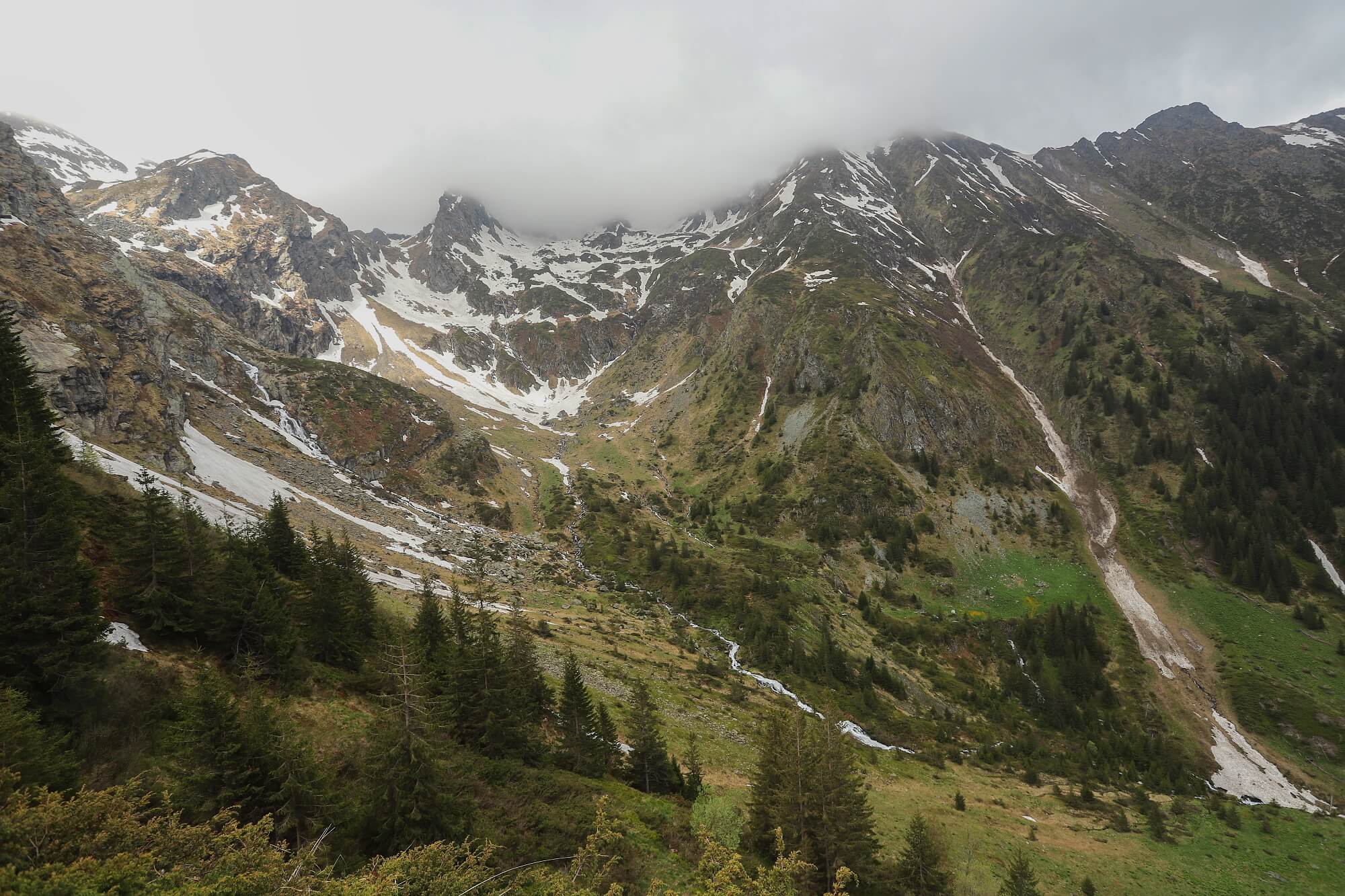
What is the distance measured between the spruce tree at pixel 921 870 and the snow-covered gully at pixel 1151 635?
50.2 metres

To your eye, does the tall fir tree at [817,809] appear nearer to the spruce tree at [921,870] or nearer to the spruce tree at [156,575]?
the spruce tree at [921,870]

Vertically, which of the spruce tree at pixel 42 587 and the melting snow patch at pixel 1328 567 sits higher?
the melting snow patch at pixel 1328 567

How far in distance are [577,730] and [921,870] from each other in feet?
48.0

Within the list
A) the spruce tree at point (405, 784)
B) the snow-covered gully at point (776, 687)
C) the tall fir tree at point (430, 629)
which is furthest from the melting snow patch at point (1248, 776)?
the tall fir tree at point (430, 629)

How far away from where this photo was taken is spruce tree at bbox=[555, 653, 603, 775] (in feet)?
76.3

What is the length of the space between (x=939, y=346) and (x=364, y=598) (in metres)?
128

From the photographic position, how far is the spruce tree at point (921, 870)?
62.1ft

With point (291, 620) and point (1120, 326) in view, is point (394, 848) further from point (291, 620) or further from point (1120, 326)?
point (1120, 326)

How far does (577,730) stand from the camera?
77.4 feet

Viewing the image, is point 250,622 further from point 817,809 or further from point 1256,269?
point 1256,269

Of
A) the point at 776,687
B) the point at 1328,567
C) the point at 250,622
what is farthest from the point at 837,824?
the point at 1328,567

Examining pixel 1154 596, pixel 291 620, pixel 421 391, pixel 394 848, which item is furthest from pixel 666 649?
pixel 421 391

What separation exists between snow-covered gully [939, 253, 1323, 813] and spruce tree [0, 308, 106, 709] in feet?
255

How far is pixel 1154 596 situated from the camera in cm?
7031
